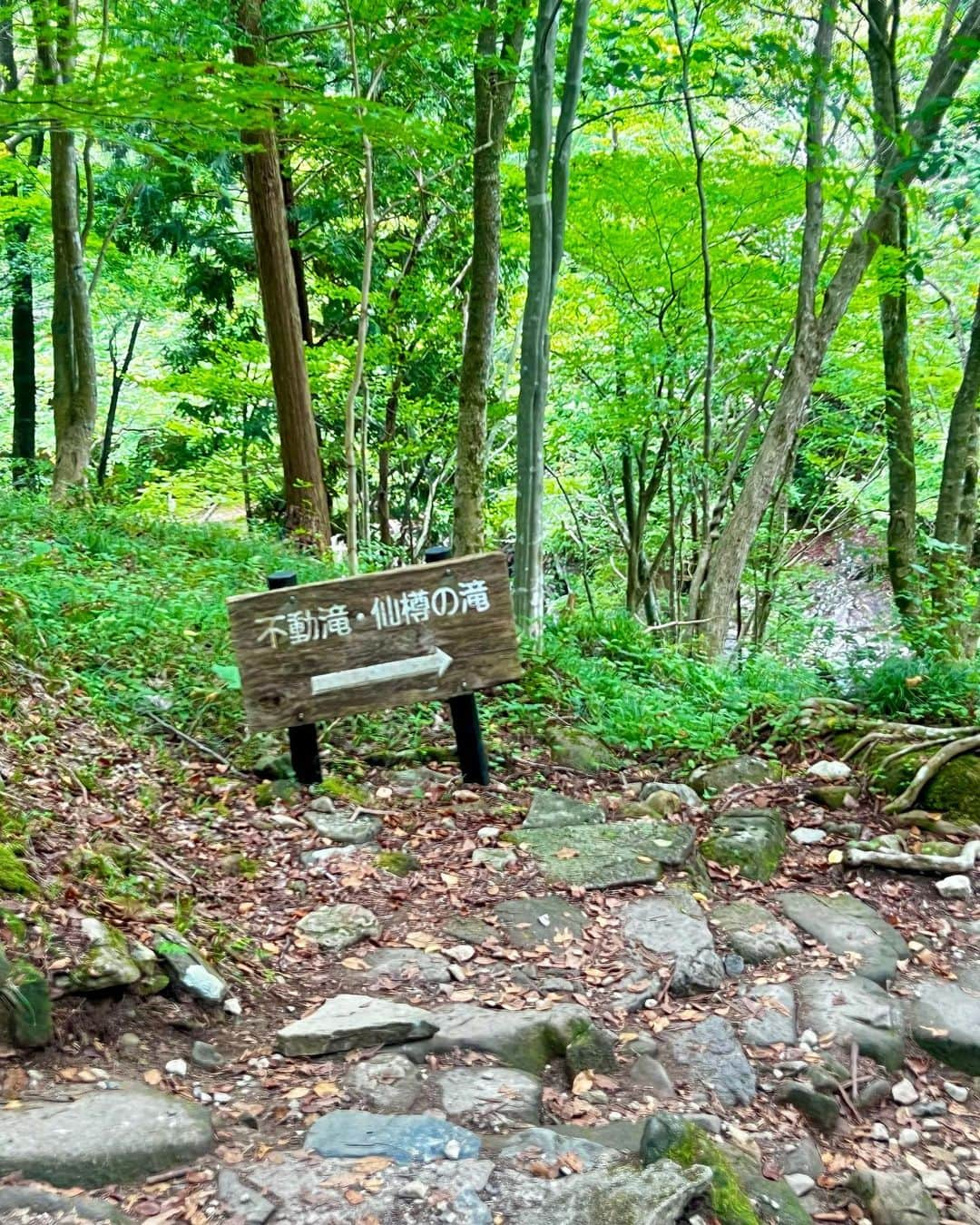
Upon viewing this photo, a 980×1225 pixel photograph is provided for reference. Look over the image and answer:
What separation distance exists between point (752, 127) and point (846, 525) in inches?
312

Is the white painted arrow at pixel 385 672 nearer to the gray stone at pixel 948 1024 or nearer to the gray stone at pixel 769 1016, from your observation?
the gray stone at pixel 769 1016

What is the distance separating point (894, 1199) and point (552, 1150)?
3.24ft

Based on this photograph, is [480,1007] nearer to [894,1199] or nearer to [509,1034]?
[509,1034]

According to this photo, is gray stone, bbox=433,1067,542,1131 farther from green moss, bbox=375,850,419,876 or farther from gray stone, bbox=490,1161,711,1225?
green moss, bbox=375,850,419,876

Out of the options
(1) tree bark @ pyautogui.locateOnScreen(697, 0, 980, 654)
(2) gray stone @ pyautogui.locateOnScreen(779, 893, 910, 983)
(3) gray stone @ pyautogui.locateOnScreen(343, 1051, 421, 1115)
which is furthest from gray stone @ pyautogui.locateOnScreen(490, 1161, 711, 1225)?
(1) tree bark @ pyautogui.locateOnScreen(697, 0, 980, 654)

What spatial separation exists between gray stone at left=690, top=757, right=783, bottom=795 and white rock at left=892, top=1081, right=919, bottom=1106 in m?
2.17

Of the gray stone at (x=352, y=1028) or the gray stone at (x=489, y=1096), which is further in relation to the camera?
the gray stone at (x=352, y=1028)

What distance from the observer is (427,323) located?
41.6 ft

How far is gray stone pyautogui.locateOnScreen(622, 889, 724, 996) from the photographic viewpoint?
11.6ft

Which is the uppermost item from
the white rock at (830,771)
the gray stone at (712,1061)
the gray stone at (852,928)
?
the white rock at (830,771)

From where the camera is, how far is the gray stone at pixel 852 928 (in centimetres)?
373

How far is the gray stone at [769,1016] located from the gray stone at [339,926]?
60.2 inches

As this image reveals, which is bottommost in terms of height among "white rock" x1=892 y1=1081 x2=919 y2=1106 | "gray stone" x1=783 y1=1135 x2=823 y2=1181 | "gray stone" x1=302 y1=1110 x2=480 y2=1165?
"white rock" x1=892 y1=1081 x2=919 y2=1106

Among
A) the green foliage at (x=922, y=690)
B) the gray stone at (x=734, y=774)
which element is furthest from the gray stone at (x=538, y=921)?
the green foliage at (x=922, y=690)
